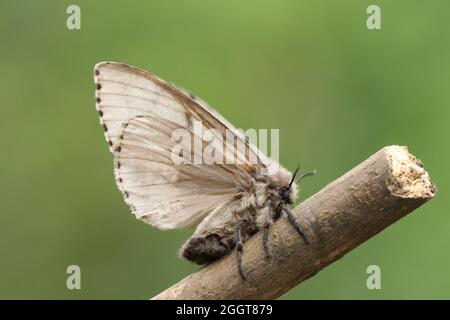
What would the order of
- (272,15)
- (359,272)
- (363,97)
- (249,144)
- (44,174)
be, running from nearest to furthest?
(249,144)
(359,272)
(363,97)
(272,15)
(44,174)

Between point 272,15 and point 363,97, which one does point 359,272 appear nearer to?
point 363,97

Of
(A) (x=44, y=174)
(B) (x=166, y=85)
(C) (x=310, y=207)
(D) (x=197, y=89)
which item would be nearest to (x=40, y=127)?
(A) (x=44, y=174)

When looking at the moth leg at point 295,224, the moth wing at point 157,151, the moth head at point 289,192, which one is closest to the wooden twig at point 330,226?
the moth leg at point 295,224

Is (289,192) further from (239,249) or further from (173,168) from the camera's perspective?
(173,168)

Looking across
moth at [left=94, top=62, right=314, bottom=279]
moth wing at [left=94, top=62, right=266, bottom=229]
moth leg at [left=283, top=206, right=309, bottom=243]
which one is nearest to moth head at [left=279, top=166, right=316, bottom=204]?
moth at [left=94, top=62, right=314, bottom=279]

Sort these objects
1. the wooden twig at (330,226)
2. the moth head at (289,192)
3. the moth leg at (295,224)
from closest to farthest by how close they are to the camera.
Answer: the wooden twig at (330,226)
the moth leg at (295,224)
the moth head at (289,192)

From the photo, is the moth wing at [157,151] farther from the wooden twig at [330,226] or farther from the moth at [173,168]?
the wooden twig at [330,226]

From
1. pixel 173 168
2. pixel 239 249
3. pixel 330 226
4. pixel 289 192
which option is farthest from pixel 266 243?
pixel 173 168

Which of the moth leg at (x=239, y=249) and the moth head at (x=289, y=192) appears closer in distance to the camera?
the moth leg at (x=239, y=249)
